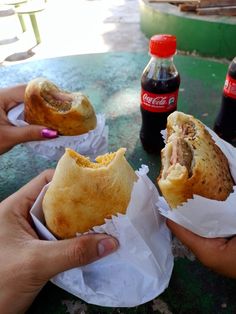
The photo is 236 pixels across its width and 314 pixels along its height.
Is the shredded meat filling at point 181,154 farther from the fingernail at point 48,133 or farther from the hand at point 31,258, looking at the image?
the fingernail at point 48,133

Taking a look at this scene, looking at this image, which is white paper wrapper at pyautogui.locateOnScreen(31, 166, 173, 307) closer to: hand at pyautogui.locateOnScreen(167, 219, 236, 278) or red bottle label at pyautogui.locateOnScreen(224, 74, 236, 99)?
hand at pyautogui.locateOnScreen(167, 219, 236, 278)

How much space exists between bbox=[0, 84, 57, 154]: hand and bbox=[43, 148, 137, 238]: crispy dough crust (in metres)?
0.39

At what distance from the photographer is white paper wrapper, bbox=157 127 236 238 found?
0.83 metres

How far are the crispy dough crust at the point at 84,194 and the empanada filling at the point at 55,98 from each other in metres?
0.41

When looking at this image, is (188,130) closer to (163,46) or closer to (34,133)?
→ (163,46)

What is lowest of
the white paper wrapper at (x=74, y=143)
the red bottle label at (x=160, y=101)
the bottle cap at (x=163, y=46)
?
the white paper wrapper at (x=74, y=143)

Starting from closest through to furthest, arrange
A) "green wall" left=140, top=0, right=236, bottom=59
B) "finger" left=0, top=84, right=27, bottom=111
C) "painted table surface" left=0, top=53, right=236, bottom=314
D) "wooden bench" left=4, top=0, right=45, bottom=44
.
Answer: "painted table surface" left=0, top=53, right=236, bottom=314
"finger" left=0, top=84, right=27, bottom=111
"green wall" left=140, top=0, right=236, bottom=59
"wooden bench" left=4, top=0, right=45, bottom=44

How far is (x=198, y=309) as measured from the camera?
957 mm

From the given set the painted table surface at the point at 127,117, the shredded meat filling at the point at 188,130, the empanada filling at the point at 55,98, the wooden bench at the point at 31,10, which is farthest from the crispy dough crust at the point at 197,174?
the wooden bench at the point at 31,10

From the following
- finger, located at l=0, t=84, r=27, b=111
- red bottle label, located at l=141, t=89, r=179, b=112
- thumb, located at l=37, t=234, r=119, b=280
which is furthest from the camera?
finger, located at l=0, t=84, r=27, b=111

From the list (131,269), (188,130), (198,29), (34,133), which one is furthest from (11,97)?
(198,29)

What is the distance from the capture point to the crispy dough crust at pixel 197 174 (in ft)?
2.78

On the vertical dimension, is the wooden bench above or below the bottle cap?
below

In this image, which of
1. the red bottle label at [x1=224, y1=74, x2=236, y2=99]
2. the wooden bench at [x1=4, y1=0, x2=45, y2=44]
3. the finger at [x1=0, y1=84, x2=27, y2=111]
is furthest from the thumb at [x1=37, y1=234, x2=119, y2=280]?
the wooden bench at [x1=4, y1=0, x2=45, y2=44]
